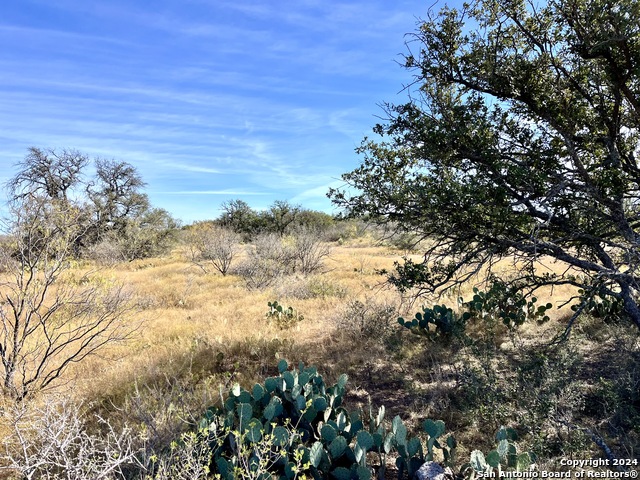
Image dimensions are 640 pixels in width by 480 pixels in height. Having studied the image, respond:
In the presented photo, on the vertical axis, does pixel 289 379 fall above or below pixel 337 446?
above

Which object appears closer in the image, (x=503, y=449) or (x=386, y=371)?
(x=503, y=449)

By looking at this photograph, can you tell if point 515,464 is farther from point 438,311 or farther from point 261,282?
point 261,282

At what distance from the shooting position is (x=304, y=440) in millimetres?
3262

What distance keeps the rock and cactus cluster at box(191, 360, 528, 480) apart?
0.35ft

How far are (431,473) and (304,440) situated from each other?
4.03 ft

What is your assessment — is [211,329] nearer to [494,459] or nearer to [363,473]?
[363,473]

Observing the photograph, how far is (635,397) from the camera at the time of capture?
3779mm

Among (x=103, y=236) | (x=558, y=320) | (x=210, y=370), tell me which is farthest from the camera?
(x=103, y=236)

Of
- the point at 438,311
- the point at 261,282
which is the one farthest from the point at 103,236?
the point at 438,311

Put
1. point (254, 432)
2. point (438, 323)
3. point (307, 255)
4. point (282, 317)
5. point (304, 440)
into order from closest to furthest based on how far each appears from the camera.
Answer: point (254, 432), point (304, 440), point (438, 323), point (282, 317), point (307, 255)

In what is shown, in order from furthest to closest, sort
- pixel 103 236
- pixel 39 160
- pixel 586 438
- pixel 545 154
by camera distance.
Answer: pixel 39 160, pixel 103 236, pixel 545 154, pixel 586 438

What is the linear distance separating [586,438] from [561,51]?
13.2ft

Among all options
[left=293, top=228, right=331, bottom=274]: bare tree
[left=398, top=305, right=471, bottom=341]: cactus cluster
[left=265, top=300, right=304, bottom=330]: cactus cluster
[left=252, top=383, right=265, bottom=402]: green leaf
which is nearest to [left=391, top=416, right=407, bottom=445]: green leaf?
[left=252, top=383, right=265, bottom=402]: green leaf

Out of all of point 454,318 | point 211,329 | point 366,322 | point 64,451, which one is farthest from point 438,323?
point 64,451
